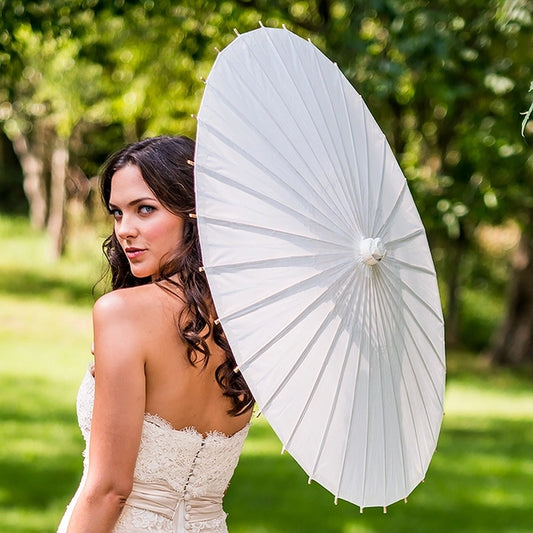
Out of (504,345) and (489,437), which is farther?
(504,345)

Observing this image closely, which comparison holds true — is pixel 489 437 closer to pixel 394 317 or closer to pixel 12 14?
pixel 12 14

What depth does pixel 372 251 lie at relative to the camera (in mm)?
2352

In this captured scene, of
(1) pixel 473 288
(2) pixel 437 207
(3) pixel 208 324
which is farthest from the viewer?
(1) pixel 473 288

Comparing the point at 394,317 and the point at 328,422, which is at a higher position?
the point at 394,317

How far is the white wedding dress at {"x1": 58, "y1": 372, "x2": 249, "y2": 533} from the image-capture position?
A: 7.58 feet

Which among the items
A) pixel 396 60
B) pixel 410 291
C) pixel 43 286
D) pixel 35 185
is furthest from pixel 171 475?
pixel 35 185

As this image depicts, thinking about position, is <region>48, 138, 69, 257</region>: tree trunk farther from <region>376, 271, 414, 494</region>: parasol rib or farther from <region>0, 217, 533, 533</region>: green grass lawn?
<region>376, 271, 414, 494</region>: parasol rib

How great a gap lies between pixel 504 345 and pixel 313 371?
14.5m

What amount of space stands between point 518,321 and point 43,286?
7.94 meters

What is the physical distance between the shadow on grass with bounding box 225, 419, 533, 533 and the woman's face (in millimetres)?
4312

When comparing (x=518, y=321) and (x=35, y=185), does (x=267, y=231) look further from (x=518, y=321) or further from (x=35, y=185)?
(x=35, y=185)

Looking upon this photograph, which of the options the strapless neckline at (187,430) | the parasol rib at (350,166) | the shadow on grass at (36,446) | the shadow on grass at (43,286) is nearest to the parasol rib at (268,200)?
the parasol rib at (350,166)

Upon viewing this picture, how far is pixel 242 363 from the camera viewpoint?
209 centimetres

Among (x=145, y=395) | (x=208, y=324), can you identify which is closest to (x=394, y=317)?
(x=208, y=324)
